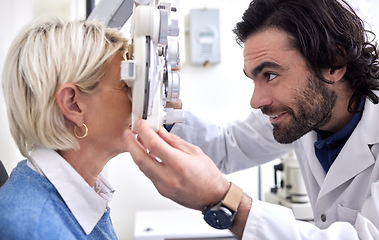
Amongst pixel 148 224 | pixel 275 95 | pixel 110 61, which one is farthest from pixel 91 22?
pixel 148 224

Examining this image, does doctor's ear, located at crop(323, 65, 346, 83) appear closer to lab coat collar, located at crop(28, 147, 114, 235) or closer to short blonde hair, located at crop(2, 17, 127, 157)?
short blonde hair, located at crop(2, 17, 127, 157)

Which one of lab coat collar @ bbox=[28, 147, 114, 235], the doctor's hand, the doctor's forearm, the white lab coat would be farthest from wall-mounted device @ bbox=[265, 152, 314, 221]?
lab coat collar @ bbox=[28, 147, 114, 235]

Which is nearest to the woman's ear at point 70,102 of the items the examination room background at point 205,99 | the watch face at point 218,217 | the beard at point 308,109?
the watch face at point 218,217

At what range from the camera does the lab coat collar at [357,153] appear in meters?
1.17

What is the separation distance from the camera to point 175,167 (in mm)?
762

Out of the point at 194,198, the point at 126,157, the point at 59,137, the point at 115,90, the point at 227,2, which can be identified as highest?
the point at 227,2

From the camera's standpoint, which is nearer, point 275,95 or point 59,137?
point 59,137

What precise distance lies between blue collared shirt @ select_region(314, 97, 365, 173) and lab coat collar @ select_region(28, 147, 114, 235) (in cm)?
87

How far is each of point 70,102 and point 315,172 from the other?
0.98 m

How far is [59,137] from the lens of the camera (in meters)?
0.87

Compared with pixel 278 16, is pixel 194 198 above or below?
below

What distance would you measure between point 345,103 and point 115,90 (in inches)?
33.6

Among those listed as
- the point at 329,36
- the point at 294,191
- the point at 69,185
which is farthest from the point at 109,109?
the point at 294,191

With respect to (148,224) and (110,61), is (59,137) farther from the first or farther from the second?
(148,224)
